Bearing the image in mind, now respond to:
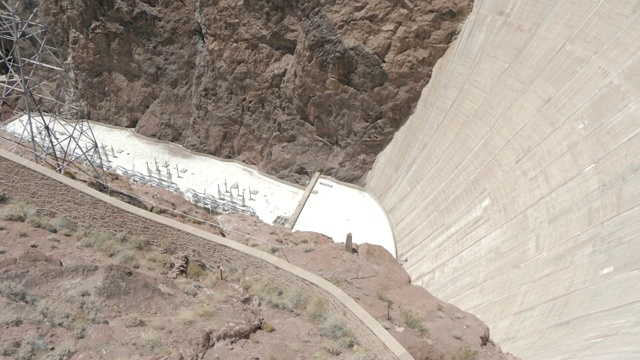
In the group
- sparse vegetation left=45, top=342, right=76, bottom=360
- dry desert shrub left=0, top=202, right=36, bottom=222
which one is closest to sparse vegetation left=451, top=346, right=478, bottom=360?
sparse vegetation left=45, top=342, right=76, bottom=360

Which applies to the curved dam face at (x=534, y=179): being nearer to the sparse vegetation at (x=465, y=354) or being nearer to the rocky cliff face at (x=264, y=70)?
the sparse vegetation at (x=465, y=354)

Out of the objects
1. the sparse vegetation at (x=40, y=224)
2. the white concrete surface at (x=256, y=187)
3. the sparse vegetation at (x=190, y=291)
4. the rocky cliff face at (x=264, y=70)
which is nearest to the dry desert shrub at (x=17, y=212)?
the sparse vegetation at (x=40, y=224)

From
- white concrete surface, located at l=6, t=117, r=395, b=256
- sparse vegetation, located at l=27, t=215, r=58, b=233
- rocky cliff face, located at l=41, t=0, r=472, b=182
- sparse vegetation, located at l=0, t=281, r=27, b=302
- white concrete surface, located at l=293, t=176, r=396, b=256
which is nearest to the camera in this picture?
sparse vegetation, located at l=0, t=281, r=27, b=302

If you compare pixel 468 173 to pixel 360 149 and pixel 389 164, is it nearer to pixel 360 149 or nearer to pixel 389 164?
pixel 389 164

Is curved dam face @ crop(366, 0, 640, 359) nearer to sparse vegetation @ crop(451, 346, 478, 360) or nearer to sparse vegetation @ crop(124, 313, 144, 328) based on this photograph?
sparse vegetation @ crop(451, 346, 478, 360)

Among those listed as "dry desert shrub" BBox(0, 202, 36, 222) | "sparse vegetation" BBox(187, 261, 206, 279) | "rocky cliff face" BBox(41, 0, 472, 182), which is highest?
"rocky cliff face" BBox(41, 0, 472, 182)

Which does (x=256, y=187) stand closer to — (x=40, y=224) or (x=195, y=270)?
(x=195, y=270)
